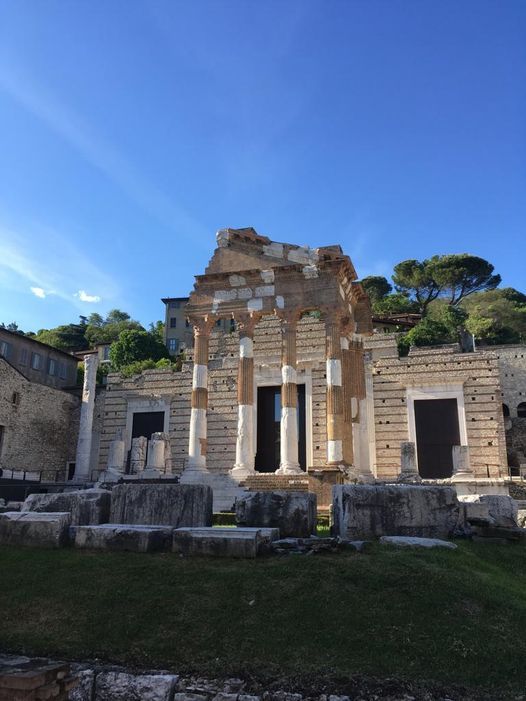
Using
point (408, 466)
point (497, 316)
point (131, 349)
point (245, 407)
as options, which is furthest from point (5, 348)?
point (497, 316)

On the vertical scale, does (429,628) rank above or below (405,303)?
below

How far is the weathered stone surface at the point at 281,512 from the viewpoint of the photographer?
9.26 metres

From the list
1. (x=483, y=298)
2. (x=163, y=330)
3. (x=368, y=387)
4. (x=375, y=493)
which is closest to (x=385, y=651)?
(x=375, y=493)

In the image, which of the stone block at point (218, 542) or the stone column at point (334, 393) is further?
the stone column at point (334, 393)

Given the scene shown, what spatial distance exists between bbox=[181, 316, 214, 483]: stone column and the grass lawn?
13.3m

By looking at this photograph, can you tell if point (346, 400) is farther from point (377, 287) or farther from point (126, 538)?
point (377, 287)

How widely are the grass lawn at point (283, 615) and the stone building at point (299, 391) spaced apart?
37.4 ft

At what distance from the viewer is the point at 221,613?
598cm

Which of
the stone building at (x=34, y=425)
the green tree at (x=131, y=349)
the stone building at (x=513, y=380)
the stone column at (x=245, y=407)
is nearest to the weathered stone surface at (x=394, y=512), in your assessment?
the stone column at (x=245, y=407)

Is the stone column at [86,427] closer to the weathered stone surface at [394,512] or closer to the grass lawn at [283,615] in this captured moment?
the weathered stone surface at [394,512]

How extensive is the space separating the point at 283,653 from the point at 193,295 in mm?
18718

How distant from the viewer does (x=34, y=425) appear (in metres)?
32.1

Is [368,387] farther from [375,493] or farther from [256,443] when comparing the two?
[375,493]

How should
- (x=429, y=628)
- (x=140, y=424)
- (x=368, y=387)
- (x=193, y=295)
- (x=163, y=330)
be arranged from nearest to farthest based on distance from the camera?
1. (x=429, y=628)
2. (x=193, y=295)
3. (x=368, y=387)
4. (x=140, y=424)
5. (x=163, y=330)
